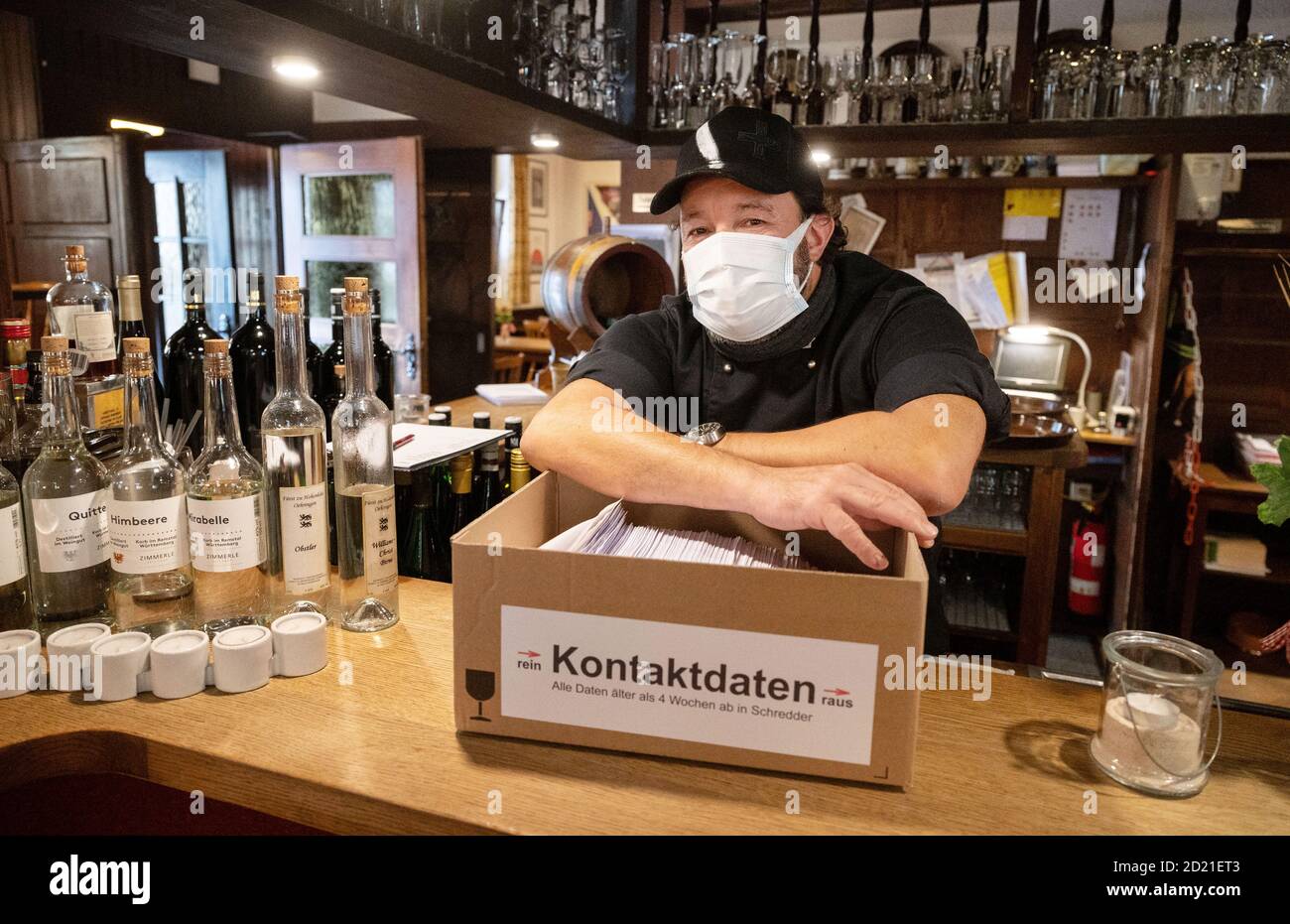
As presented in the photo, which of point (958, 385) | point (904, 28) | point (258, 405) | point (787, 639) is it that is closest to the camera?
point (787, 639)

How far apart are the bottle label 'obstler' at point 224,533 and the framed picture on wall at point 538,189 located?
333 inches

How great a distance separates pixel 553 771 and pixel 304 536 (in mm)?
539

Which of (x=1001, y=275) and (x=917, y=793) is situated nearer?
(x=917, y=793)

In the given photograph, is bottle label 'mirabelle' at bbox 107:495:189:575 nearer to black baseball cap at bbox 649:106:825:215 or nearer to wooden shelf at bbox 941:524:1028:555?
black baseball cap at bbox 649:106:825:215

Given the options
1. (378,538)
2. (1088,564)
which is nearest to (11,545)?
(378,538)

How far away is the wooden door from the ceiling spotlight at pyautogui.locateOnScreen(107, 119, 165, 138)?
135 centimetres

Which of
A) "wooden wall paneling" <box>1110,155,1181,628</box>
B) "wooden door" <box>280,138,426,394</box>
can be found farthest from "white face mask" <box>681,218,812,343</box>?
"wooden door" <box>280,138,426,394</box>

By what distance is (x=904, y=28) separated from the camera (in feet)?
13.9

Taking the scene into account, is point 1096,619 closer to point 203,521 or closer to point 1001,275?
point 1001,275

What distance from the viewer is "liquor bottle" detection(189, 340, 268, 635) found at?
3.73ft

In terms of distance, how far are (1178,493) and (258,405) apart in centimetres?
352

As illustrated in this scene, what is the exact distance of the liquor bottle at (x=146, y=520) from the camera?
3.65ft

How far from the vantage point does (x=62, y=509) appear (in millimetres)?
1123

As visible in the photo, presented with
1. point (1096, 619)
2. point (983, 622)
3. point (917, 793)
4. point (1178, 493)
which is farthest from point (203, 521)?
point (1096, 619)
